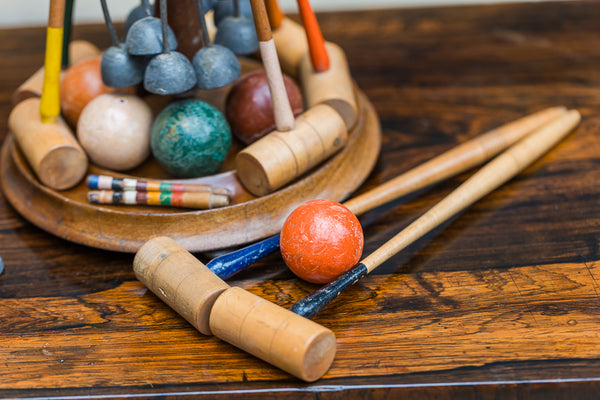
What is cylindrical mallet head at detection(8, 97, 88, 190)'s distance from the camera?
859 mm

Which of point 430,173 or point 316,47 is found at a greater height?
point 316,47

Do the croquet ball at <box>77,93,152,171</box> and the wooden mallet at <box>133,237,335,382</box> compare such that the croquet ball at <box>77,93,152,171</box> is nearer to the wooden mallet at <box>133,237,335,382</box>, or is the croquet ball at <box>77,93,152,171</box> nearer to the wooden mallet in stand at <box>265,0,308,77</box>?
the wooden mallet at <box>133,237,335,382</box>

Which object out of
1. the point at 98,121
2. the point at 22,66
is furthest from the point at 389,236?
the point at 22,66

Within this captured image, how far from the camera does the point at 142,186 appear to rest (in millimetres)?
851

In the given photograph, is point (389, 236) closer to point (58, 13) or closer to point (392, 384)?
point (392, 384)

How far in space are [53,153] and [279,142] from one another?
0.97 feet

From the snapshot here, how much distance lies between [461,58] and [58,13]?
78 centimetres

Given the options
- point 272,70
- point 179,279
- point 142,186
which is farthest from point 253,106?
point 179,279

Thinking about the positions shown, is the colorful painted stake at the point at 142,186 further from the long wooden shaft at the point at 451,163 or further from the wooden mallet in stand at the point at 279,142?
the long wooden shaft at the point at 451,163

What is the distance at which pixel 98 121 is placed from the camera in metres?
0.87

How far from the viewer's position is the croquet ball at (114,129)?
0.87 m

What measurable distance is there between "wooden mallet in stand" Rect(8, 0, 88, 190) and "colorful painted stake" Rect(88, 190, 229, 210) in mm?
55

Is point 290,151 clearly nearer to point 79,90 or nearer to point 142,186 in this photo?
point 142,186

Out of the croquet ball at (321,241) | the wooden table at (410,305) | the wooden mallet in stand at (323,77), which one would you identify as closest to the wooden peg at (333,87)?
the wooden mallet in stand at (323,77)
